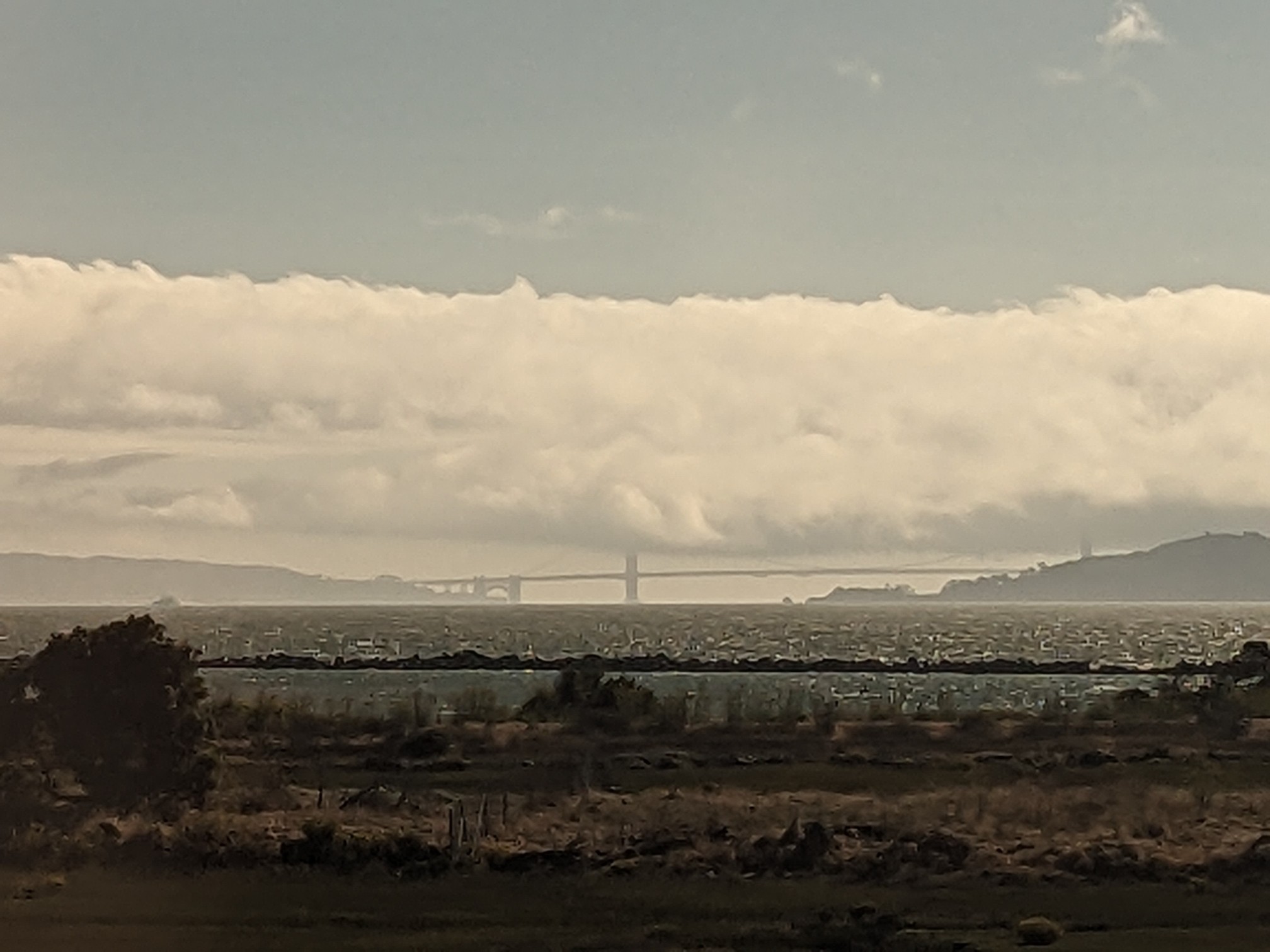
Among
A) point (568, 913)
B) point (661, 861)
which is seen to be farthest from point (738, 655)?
point (568, 913)

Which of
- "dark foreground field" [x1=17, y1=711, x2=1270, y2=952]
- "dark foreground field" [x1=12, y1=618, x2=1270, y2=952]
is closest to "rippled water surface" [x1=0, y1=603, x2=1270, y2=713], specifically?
"dark foreground field" [x1=12, y1=618, x2=1270, y2=952]

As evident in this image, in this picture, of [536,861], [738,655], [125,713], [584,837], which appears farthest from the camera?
[738,655]

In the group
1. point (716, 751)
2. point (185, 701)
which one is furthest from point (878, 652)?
point (185, 701)

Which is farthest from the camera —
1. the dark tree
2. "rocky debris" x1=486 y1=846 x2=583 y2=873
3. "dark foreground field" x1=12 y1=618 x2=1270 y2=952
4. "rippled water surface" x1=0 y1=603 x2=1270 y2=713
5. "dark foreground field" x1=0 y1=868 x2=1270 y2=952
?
"rippled water surface" x1=0 y1=603 x2=1270 y2=713

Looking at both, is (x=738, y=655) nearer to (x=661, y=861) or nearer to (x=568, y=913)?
(x=661, y=861)

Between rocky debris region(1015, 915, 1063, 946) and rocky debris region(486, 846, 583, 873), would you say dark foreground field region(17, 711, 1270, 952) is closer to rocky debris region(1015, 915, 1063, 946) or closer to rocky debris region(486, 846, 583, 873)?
rocky debris region(486, 846, 583, 873)
